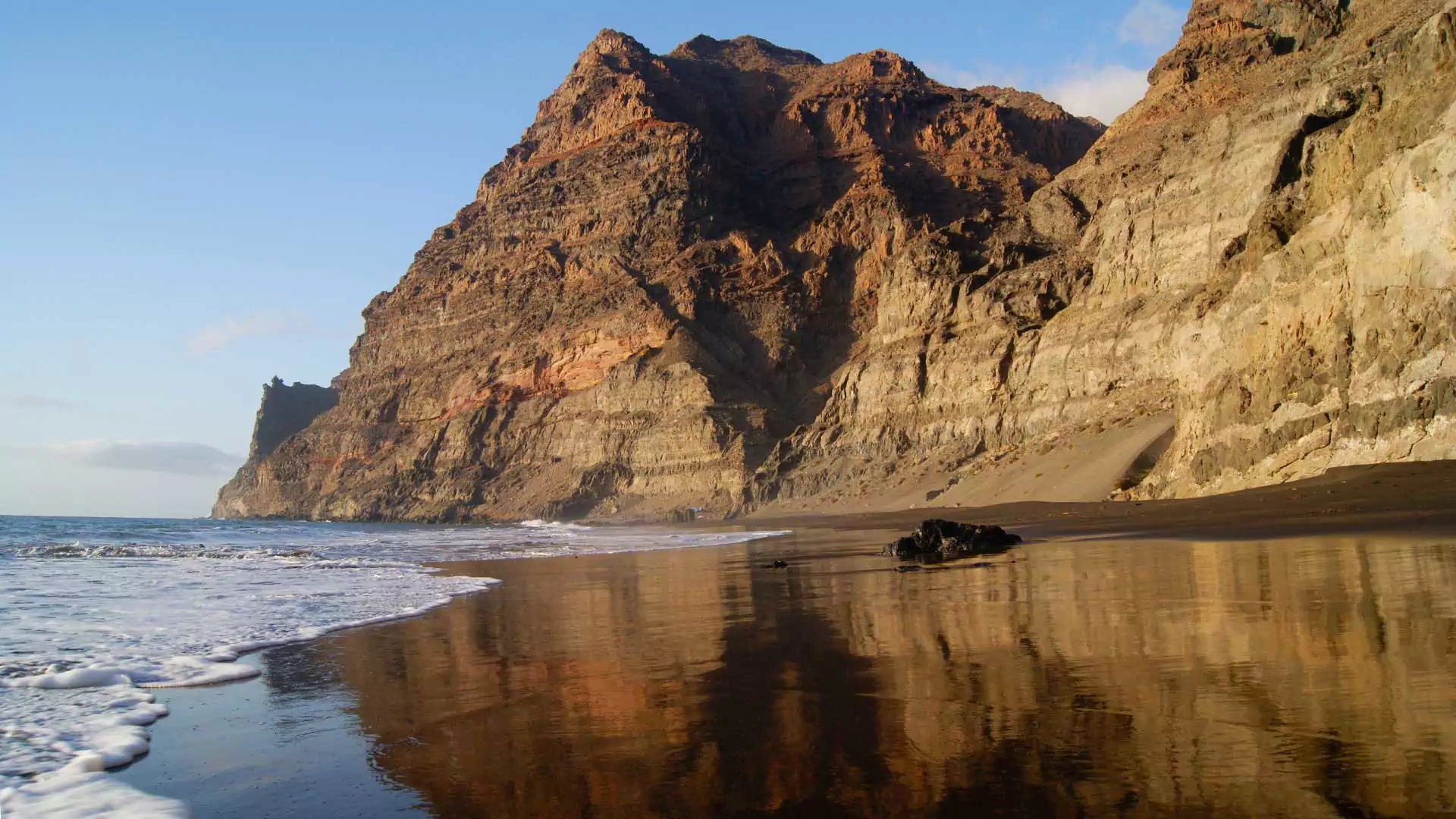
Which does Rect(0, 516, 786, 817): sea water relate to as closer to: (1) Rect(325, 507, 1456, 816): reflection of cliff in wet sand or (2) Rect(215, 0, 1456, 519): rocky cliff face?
(1) Rect(325, 507, 1456, 816): reflection of cliff in wet sand

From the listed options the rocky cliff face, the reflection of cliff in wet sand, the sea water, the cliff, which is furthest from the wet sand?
the cliff

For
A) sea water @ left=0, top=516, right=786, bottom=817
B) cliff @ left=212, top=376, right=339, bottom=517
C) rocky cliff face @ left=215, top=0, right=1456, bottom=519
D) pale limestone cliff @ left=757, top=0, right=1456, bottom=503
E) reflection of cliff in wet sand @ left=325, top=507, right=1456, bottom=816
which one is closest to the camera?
reflection of cliff in wet sand @ left=325, top=507, right=1456, bottom=816

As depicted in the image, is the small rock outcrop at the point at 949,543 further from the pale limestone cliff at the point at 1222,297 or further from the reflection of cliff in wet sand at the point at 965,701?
the pale limestone cliff at the point at 1222,297

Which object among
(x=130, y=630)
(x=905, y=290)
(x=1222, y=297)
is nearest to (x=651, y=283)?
(x=905, y=290)

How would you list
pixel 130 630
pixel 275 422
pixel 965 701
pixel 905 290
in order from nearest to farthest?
pixel 965 701
pixel 130 630
pixel 905 290
pixel 275 422

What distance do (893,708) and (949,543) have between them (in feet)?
43.1

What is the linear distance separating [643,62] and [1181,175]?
88.0m

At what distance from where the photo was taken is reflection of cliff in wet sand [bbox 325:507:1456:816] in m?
3.78

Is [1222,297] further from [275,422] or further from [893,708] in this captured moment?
[275,422]

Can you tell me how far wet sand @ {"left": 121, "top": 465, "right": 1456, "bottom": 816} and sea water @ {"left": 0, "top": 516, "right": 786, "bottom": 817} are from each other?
39 centimetres

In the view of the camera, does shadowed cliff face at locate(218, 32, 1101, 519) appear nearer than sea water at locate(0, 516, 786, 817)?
No

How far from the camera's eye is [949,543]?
18.0 metres

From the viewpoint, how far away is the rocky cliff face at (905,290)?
23.5 meters

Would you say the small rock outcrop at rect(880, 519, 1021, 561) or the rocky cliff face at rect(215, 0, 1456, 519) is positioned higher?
the rocky cliff face at rect(215, 0, 1456, 519)
